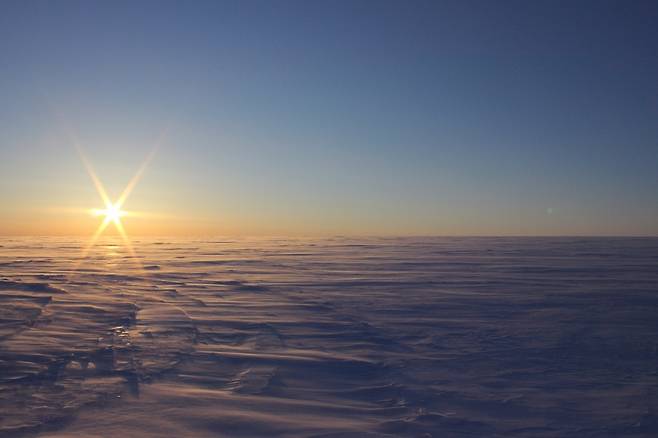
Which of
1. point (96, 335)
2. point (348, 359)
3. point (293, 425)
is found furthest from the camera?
point (96, 335)

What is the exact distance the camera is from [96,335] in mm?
7613

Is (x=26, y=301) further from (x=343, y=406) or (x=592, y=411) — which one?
(x=592, y=411)

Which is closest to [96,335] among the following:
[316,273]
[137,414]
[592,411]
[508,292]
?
[137,414]

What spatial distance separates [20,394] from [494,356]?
5.29 meters

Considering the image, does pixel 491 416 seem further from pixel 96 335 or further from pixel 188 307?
pixel 188 307

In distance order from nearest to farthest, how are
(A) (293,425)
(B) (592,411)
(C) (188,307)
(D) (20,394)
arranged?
(A) (293,425)
(B) (592,411)
(D) (20,394)
(C) (188,307)

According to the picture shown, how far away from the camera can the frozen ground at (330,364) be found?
4.39m

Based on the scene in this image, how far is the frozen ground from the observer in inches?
173

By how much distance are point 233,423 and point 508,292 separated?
9.54 meters

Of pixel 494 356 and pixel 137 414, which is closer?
pixel 137 414

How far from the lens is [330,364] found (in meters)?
6.29

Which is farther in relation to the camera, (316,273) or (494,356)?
(316,273)

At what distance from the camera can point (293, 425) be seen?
429 cm

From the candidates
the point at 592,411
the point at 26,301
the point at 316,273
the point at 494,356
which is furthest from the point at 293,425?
the point at 316,273
